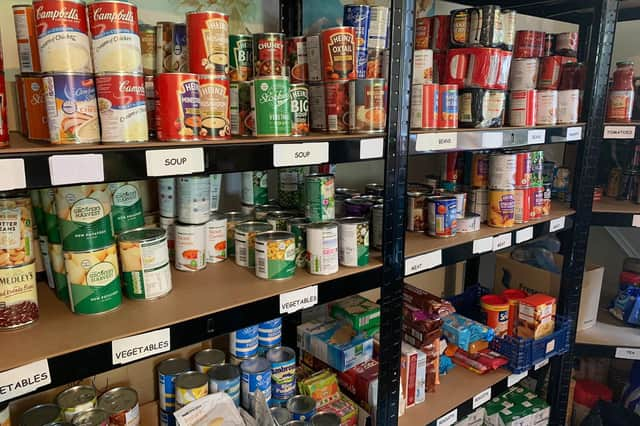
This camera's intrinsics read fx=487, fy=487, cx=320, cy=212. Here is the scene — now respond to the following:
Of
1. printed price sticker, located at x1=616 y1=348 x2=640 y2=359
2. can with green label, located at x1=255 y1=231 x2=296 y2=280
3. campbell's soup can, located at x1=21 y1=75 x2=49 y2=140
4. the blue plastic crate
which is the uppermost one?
campbell's soup can, located at x1=21 y1=75 x2=49 y2=140

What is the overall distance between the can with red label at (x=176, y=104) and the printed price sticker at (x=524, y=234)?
1289 mm

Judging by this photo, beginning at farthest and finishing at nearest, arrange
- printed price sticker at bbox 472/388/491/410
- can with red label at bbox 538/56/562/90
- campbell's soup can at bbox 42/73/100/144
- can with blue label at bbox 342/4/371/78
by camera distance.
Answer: can with red label at bbox 538/56/562/90 < printed price sticker at bbox 472/388/491/410 < can with blue label at bbox 342/4/371/78 < campbell's soup can at bbox 42/73/100/144

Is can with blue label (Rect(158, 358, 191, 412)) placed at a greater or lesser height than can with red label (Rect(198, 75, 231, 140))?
lesser

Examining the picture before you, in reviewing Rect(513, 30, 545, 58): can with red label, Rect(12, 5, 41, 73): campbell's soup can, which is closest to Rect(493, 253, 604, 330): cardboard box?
Rect(513, 30, 545, 58): can with red label

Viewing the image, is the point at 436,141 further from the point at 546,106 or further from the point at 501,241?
the point at 546,106

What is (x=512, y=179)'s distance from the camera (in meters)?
1.80

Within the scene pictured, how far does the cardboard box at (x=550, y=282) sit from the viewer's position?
2213 millimetres

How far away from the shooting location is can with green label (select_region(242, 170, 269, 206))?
1543 mm

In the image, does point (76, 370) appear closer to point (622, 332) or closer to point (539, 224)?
point (539, 224)

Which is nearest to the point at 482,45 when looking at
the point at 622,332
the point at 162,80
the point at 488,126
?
the point at 488,126

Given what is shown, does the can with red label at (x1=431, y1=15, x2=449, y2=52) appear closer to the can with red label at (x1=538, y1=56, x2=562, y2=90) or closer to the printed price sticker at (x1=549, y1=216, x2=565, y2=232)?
the can with red label at (x1=538, y1=56, x2=562, y2=90)

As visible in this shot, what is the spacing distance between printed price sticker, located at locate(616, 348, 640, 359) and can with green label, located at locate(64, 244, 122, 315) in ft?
7.00

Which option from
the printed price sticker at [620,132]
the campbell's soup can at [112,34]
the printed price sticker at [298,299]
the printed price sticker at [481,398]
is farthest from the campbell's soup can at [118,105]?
the printed price sticker at [620,132]

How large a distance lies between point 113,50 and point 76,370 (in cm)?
60
